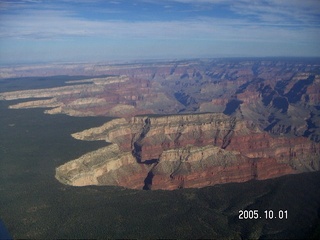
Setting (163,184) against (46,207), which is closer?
(46,207)

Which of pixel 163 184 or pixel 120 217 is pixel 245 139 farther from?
pixel 120 217

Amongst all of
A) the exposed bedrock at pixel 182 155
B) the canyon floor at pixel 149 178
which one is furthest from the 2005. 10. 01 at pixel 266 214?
the exposed bedrock at pixel 182 155

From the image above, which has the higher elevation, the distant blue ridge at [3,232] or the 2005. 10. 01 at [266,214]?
the 2005. 10. 01 at [266,214]

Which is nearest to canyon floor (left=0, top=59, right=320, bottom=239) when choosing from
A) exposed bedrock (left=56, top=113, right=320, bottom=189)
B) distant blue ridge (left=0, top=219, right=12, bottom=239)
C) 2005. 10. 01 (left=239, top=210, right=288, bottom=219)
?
exposed bedrock (left=56, top=113, right=320, bottom=189)

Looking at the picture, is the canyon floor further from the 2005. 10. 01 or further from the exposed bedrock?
the 2005. 10. 01

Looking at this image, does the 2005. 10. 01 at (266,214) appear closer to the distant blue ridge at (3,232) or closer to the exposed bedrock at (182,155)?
the exposed bedrock at (182,155)

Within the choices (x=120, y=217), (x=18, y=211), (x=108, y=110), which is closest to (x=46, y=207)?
(x=18, y=211)

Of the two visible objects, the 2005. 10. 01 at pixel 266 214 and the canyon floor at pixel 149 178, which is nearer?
the canyon floor at pixel 149 178
